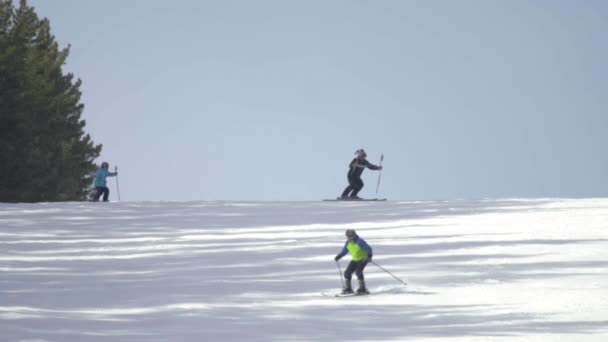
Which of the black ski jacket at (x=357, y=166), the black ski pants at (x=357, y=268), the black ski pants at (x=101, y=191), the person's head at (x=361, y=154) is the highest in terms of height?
the person's head at (x=361, y=154)

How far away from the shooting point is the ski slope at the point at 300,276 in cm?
1312

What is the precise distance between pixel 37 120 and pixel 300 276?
5023 centimetres

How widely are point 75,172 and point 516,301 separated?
191 ft

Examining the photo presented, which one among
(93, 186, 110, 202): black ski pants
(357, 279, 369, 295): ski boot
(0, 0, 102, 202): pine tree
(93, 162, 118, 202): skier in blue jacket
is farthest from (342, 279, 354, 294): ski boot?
(0, 0, 102, 202): pine tree

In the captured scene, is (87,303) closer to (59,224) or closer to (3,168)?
(59,224)

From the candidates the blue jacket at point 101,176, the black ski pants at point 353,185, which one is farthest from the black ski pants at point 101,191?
the black ski pants at point 353,185

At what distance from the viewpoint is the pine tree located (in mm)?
57625

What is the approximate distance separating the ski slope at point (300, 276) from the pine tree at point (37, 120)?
1176 inches

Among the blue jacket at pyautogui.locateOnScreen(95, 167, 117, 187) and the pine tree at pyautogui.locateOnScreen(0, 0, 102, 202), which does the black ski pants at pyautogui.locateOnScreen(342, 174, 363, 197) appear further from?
the pine tree at pyautogui.locateOnScreen(0, 0, 102, 202)

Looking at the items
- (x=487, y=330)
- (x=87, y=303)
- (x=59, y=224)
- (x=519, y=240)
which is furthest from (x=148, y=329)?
(x=59, y=224)

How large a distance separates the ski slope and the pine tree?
2987cm

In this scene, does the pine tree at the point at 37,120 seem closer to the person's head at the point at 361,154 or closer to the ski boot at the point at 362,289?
the person's head at the point at 361,154

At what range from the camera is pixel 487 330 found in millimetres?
12516

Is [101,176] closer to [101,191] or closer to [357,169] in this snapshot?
[101,191]
